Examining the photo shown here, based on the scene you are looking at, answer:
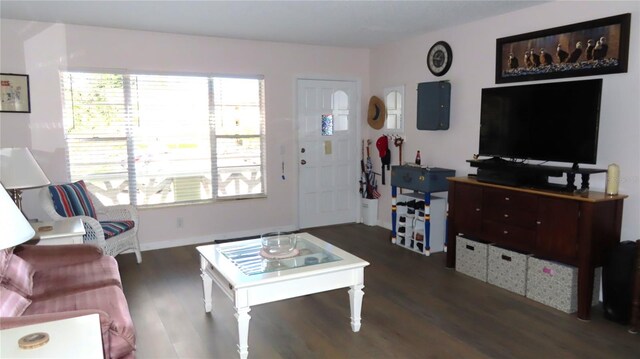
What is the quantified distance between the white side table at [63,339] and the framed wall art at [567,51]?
150 inches

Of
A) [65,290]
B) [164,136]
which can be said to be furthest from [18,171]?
[164,136]

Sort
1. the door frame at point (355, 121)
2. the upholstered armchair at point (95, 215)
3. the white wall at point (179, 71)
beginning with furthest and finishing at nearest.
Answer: the door frame at point (355, 121) → the white wall at point (179, 71) → the upholstered armchair at point (95, 215)

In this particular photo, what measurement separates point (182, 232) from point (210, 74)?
6.14ft

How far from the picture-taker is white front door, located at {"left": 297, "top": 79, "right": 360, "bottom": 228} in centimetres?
605

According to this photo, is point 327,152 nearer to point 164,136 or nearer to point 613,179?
point 164,136

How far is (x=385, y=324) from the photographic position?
3271 millimetres

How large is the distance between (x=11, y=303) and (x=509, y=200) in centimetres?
353

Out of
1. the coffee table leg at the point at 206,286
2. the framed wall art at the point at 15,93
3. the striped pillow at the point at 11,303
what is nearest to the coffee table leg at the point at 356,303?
the coffee table leg at the point at 206,286

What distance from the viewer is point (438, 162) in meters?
5.22

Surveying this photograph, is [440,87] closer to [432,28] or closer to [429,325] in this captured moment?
[432,28]

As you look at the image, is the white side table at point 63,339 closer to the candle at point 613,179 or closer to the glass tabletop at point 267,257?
the glass tabletop at point 267,257

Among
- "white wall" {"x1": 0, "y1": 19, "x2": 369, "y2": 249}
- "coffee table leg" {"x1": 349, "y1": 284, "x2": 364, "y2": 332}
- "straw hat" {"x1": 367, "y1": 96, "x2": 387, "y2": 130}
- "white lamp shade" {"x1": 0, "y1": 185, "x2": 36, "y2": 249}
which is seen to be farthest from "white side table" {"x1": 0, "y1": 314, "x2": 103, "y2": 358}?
"straw hat" {"x1": 367, "y1": 96, "x2": 387, "y2": 130}

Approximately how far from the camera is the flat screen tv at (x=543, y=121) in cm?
344

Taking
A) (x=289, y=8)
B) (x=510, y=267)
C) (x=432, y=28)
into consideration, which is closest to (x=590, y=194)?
(x=510, y=267)
